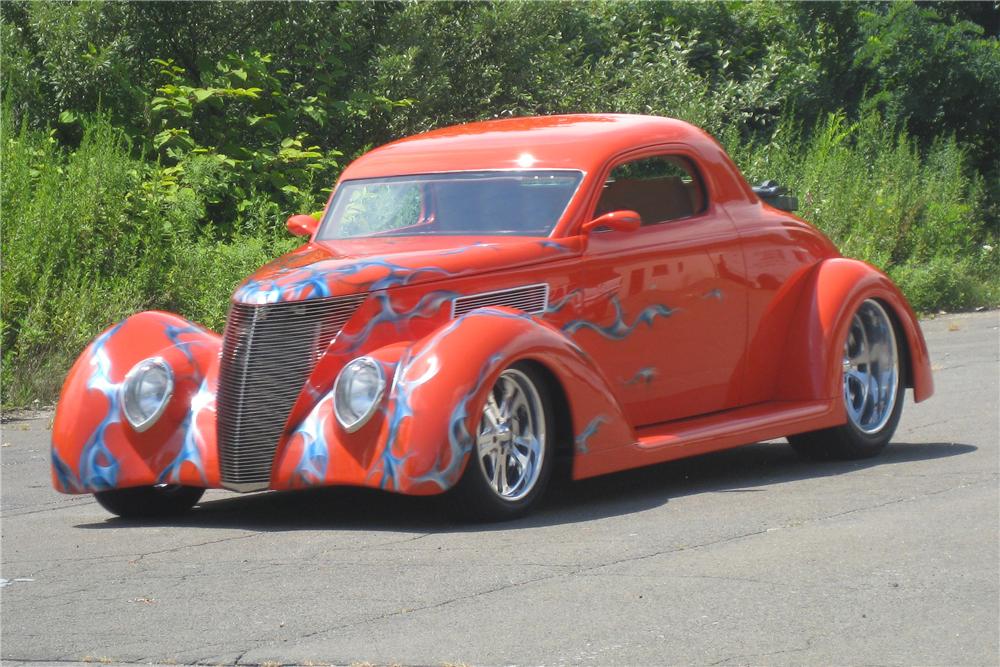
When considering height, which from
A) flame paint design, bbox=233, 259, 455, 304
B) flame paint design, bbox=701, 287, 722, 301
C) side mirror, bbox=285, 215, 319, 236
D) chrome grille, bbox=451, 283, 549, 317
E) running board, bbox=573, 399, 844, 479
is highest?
side mirror, bbox=285, 215, 319, 236

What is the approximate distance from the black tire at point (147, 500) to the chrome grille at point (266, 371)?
2.44 ft

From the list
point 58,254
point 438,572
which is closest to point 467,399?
point 438,572

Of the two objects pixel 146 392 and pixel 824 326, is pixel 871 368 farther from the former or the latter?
pixel 146 392

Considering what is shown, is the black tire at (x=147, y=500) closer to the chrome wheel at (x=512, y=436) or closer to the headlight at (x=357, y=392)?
the headlight at (x=357, y=392)

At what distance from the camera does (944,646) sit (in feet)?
15.3

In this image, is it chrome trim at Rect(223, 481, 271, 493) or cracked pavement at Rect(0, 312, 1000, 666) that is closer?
cracked pavement at Rect(0, 312, 1000, 666)

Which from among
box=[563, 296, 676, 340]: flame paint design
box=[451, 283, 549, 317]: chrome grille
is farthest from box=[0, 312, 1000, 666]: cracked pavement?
box=[451, 283, 549, 317]: chrome grille

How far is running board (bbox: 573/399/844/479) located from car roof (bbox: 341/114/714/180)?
4.71 ft

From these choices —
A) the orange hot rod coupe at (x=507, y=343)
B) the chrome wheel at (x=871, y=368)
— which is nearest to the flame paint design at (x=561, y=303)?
the orange hot rod coupe at (x=507, y=343)

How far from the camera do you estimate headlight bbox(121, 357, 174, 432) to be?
711 centimetres

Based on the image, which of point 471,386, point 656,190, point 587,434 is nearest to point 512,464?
point 587,434

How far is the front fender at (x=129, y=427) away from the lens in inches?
278

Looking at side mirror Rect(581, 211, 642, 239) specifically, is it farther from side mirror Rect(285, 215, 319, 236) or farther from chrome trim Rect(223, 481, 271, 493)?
chrome trim Rect(223, 481, 271, 493)

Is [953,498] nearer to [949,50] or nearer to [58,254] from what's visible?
[58,254]
